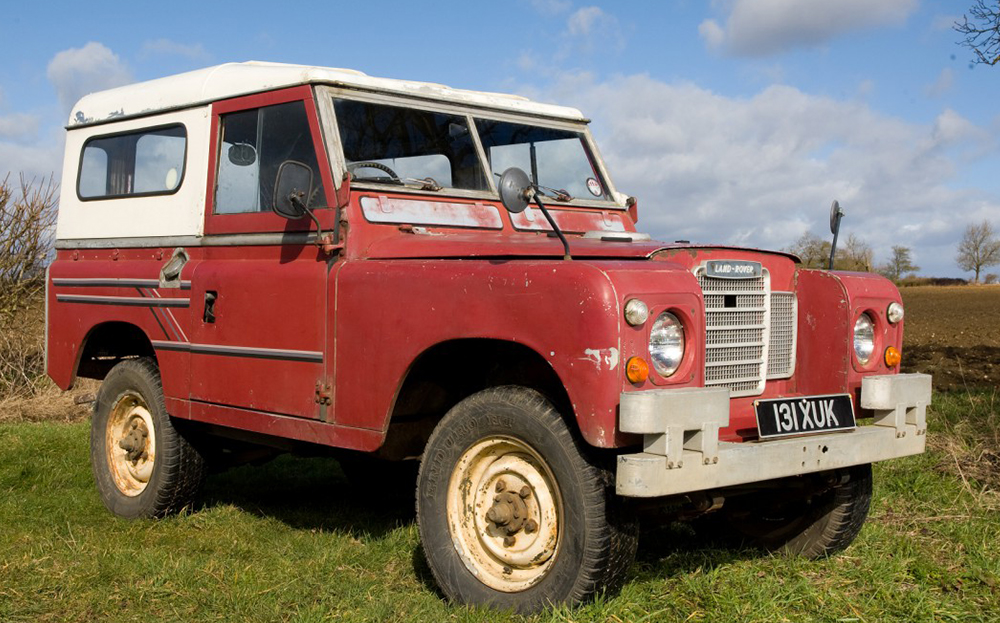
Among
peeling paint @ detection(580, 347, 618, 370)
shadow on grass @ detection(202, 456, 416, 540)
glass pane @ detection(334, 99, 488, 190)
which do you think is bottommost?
shadow on grass @ detection(202, 456, 416, 540)

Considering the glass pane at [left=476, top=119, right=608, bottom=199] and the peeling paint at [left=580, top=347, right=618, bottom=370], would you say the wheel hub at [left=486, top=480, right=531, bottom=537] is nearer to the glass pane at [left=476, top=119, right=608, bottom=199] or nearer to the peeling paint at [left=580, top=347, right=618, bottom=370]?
the peeling paint at [left=580, top=347, right=618, bottom=370]

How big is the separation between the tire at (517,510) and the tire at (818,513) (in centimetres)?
119

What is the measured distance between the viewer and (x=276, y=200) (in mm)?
4957

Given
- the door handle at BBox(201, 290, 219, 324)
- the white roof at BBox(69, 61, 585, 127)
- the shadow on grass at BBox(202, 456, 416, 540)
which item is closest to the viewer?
the white roof at BBox(69, 61, 585, 127)

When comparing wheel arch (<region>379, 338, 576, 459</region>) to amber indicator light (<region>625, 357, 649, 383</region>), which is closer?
amber indicator light (<region>625, 357, 649, 383</region>)

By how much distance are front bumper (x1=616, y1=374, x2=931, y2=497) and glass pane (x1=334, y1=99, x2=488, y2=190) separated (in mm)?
2098

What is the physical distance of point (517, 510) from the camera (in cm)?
397

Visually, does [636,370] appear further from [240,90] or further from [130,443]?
[130,443]

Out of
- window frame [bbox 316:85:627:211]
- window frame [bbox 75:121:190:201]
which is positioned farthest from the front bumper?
window frame [bbox 75:121:190:201]

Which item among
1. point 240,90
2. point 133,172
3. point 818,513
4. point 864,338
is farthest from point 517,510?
point 133,172

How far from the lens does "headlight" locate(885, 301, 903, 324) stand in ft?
15.8

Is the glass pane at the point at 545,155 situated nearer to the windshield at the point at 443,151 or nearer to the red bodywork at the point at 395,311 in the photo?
the windshield at the point at 443,151

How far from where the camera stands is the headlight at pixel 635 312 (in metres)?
3.61

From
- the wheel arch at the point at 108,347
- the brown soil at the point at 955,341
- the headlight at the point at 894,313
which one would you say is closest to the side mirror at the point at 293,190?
the wheel arch at the point at 108,347
